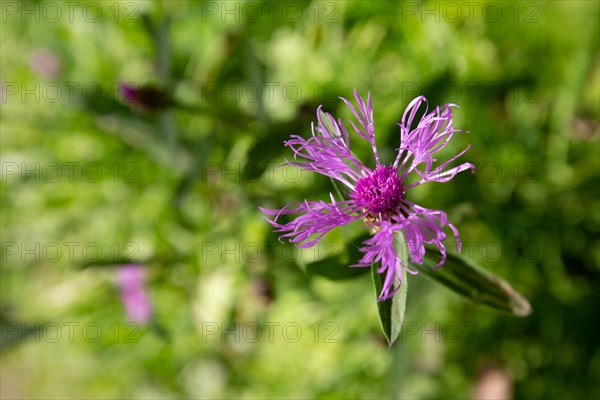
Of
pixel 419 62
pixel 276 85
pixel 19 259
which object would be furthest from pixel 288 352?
pixel 19 259

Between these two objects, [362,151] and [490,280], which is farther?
[362,151]

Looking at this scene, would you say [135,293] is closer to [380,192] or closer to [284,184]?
[284,184]

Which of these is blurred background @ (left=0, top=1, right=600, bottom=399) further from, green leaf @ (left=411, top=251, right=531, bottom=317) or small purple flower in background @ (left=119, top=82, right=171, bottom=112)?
green leaf @ (left=411, top=251, right=531, bottom=317)

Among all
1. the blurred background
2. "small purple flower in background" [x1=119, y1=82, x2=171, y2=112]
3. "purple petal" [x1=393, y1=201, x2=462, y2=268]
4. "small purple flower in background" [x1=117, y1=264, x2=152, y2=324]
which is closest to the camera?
"purple petal" [x1=393, y1=201, x2=462, y2=268]

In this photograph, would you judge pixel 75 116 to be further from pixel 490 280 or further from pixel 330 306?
pixel 490 280

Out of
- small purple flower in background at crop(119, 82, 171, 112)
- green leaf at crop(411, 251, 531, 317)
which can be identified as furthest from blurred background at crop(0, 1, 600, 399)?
green leaf at crop(411, 251, 531, 317)

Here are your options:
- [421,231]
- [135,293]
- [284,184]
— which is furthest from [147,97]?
[421,231]
